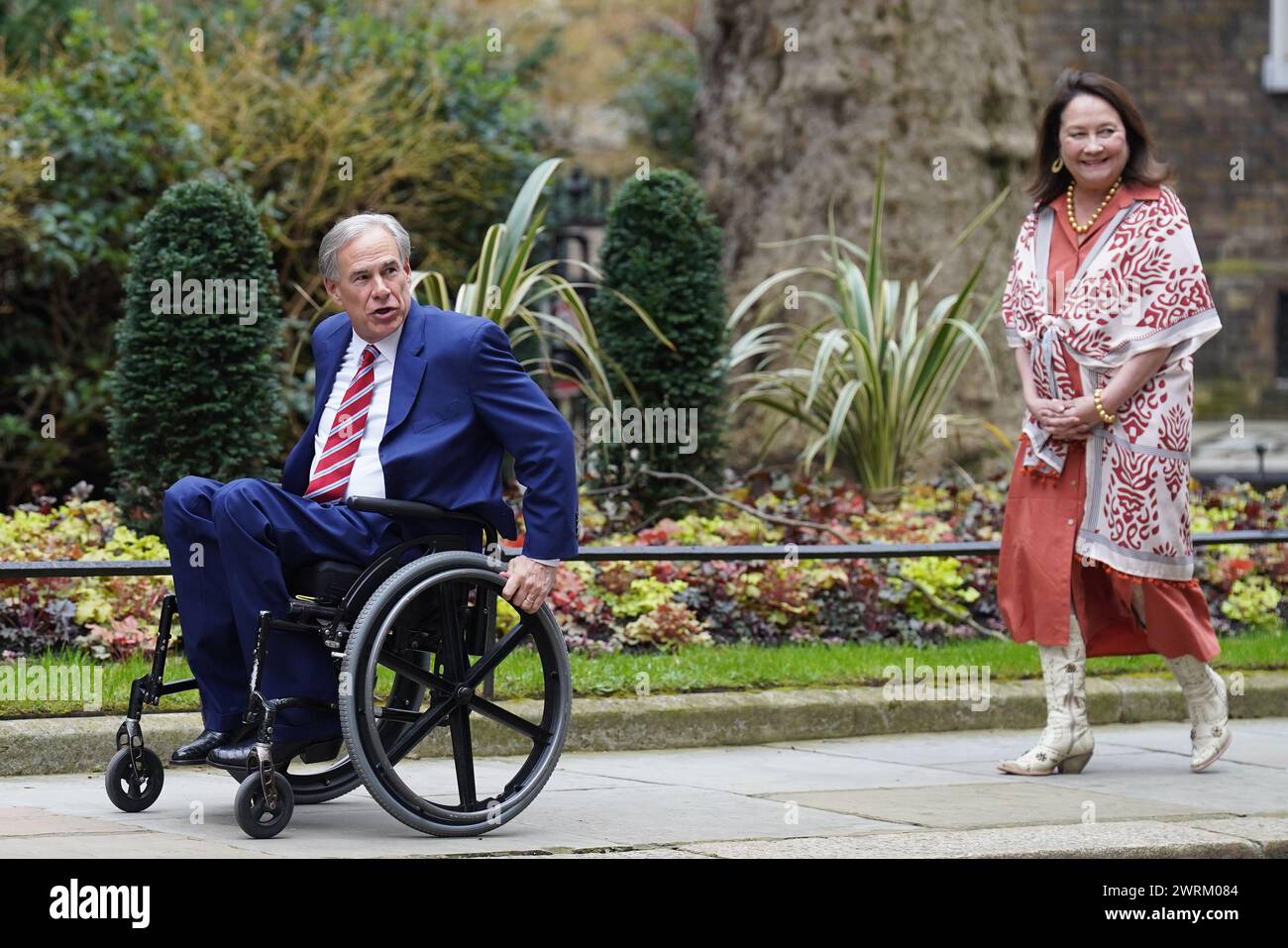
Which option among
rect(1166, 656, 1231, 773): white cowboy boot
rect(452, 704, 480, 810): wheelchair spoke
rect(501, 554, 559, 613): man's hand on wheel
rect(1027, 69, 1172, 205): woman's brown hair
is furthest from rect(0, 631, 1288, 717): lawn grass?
rect(1027, 69, 1172, 205): woman's brown hair

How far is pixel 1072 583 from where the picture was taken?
6066mm

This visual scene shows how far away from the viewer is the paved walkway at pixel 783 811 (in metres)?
4.59

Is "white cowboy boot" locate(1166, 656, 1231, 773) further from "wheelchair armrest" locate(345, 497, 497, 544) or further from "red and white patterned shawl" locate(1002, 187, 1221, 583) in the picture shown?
"wheelchair armrest" locate(345, 497, 497, 544)

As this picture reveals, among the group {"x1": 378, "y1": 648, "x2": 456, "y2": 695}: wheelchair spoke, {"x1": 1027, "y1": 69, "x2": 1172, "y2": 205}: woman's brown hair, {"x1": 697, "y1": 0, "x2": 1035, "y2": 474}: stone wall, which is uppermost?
{"x1": 697, "y1": 0, "x2": 1035, "y2": 474}: stone wall

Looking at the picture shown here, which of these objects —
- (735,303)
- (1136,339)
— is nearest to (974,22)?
(735,303)

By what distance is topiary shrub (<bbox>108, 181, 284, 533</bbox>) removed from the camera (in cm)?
784

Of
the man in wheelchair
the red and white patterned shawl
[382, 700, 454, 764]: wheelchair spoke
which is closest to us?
the man in wheelchair

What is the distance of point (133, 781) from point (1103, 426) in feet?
9.54

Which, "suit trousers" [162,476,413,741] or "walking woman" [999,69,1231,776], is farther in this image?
"walking woman" [999,69,1231,776]

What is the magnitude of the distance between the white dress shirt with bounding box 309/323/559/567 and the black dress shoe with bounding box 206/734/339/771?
1.94ft

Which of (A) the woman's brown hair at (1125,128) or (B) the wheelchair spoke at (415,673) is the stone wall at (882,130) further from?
(B) the wheelchair spoke at (415,673)

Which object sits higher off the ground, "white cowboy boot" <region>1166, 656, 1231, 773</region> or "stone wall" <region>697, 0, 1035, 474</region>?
"stone wall" <region>697, 0, 1035, 474</region>

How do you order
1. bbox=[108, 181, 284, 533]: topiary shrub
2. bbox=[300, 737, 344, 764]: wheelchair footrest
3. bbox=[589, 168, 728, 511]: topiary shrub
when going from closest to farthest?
bbox=[300, 737, 344, 764]: wheelchair footrest → bbox=[108, 181, 284, 533]: topiary shrub → bbox=[589, 168, 728, 511]: topiary shrub

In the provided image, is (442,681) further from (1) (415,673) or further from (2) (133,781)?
(2) (133,781)
